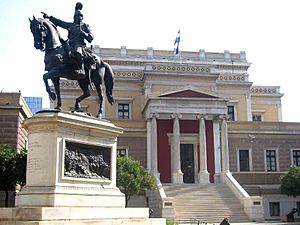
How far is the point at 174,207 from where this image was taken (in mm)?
26516

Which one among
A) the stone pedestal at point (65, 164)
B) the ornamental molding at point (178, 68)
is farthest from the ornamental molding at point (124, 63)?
the stone pedestal at point (65, 164)

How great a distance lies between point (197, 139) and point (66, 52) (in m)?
23.3

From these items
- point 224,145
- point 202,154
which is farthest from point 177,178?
point 224,145

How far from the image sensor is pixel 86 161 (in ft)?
39.6

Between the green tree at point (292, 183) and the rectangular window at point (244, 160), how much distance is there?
6.68 m

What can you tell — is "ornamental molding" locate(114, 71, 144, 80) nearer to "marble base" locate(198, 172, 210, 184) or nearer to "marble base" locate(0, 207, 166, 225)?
"marble base" locate(198, 172, 210, 184)

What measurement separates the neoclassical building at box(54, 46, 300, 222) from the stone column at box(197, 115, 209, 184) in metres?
0.07

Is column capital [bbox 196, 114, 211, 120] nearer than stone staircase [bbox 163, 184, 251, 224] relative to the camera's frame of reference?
No

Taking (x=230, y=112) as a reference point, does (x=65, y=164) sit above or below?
below

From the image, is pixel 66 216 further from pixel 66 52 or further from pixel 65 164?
pixel 66 52

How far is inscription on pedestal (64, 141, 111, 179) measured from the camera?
11570 mm

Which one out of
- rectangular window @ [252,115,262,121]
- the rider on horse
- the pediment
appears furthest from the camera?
rectangular window @ [252,115,262,121]

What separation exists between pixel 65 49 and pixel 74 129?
7.92 ft

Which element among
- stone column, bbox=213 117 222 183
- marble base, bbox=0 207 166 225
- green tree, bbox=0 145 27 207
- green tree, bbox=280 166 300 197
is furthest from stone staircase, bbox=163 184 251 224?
marble base, bbox=0 207 166 225
